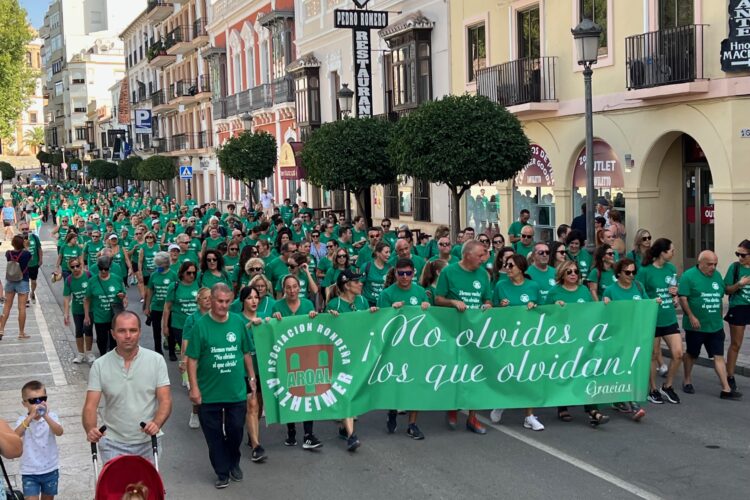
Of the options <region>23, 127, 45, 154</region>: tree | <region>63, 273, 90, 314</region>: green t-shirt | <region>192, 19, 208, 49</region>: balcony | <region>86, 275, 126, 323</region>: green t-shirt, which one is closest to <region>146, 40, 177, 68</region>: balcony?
<region>192, 19, 208, 49</region>: balcony

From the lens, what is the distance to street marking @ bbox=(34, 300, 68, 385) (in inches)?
523

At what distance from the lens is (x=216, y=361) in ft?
27.0

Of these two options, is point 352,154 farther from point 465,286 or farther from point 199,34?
point 199,34

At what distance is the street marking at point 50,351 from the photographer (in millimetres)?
13295

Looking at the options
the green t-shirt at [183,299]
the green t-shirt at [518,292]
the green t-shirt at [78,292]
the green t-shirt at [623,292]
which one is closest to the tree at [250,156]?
the green t-shirt at [78,292]

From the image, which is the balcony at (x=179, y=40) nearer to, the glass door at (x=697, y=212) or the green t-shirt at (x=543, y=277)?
the glass door at (x=697, y=212)

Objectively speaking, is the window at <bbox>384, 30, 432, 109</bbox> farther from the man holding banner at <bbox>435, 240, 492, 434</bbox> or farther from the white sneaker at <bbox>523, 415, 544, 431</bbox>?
the white sneaker at <bbox>523, 415, 544, 431</bbox>

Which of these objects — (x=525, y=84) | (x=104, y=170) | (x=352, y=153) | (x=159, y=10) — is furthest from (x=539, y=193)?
(x=104, y=170)

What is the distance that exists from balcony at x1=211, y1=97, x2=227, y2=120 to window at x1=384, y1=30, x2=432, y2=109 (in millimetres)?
23116

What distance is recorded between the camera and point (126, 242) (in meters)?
21.5

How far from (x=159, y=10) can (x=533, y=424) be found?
203ft

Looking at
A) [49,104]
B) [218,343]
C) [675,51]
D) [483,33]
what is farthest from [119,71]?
[218,343]

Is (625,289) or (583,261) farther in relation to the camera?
(583,261)

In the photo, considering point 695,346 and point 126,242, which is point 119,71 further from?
point 695,346
